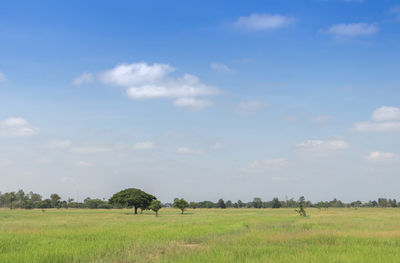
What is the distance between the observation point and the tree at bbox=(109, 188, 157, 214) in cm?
7538

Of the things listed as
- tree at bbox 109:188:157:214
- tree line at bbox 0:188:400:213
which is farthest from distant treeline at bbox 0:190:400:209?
tree at bbox 109:188:157:214

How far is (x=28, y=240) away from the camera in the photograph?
66.4 ft

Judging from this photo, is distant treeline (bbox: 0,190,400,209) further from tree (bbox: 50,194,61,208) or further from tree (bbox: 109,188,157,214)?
tree (bbox: 109,188,157,214)

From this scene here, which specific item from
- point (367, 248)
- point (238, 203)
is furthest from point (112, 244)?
point (238, 203)

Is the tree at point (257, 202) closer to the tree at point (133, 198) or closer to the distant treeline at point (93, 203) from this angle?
the distant treeline at point (93, 203)

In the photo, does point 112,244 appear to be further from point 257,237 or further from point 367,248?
point 367,248

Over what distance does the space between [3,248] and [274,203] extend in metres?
153

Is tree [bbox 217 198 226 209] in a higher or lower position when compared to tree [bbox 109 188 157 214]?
lower

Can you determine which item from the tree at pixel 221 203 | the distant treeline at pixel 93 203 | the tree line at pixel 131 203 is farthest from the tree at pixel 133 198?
the tree at pixel 221 203

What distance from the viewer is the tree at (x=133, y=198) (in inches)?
2968

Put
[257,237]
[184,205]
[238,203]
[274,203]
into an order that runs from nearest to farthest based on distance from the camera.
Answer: [257,237]
[184,205]
[274,203]
[238,203]

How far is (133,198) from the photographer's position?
245 ft

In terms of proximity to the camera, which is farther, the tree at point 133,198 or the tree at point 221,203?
the tree at point 221,203

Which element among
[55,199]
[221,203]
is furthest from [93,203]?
[221,203]
